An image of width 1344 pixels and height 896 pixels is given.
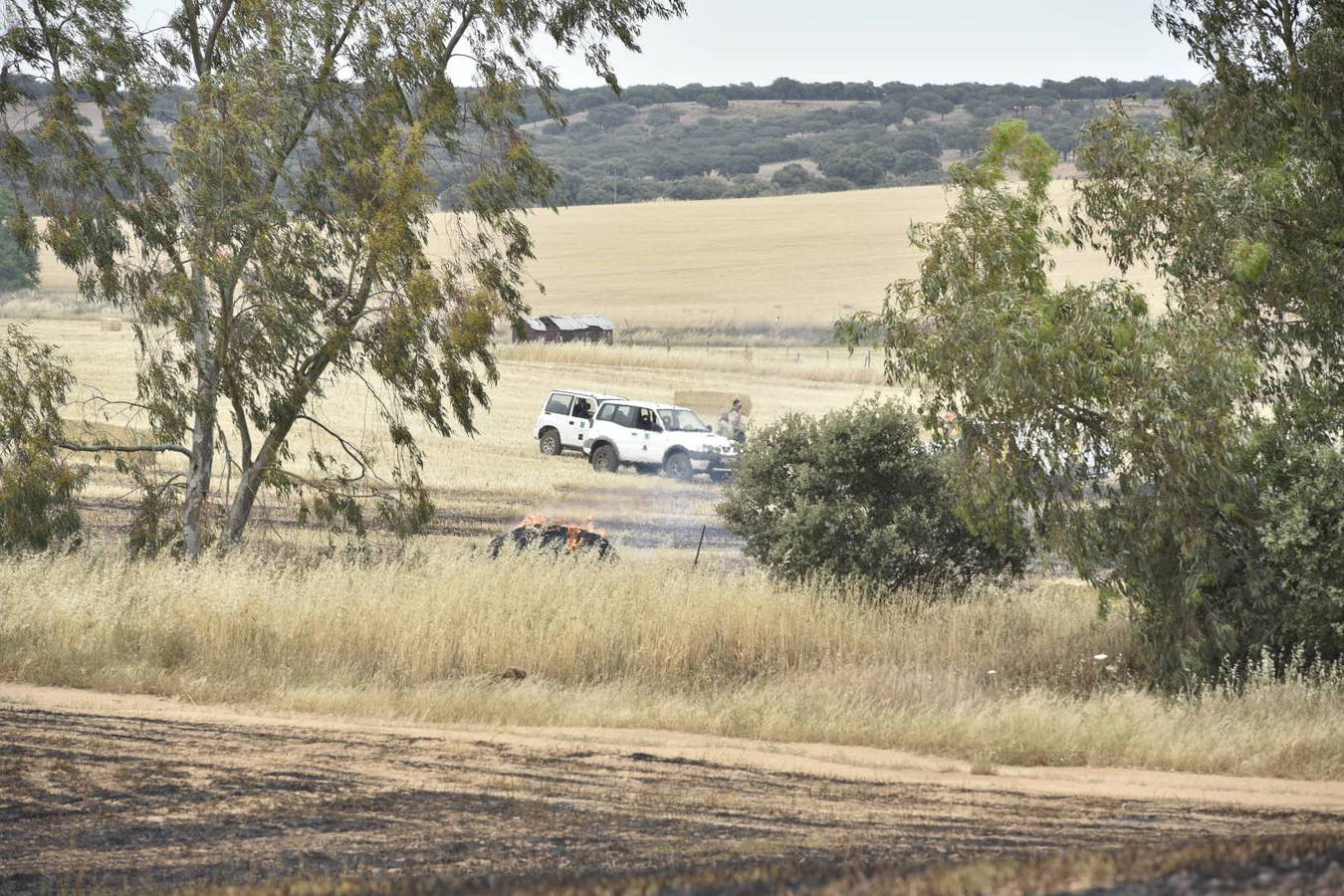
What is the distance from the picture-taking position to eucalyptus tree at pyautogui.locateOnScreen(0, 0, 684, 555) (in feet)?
57.8

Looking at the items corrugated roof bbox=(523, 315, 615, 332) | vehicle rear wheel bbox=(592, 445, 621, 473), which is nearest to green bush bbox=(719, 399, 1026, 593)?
vehicle rear wheel bbox=(592, 445, 621, 473)

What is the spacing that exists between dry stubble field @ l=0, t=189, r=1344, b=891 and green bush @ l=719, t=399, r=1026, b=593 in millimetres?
748

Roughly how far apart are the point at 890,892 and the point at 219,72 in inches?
661

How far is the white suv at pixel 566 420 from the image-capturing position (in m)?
31.9

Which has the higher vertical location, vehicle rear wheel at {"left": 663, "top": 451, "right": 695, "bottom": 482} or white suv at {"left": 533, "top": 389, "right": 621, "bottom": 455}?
white suv at {"left": 533, "top": 389, "right": 621, "bottom": 455}

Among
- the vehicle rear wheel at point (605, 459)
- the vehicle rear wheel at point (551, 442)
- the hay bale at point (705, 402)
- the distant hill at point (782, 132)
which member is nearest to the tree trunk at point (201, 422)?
the vehicle rear wheel at point (605, 459)

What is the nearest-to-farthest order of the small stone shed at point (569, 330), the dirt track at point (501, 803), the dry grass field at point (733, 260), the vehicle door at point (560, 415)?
1. the dirt track at point (501, 803)
2. the vehicle door at point (560, 415)
3. the small stone shed at point (569, 330)
4. the dry grass field at point (733, 260)

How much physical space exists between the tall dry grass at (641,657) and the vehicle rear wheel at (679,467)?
1409cm

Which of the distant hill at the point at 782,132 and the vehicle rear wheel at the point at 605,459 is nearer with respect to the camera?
the vehicle rear wheel at the point at 605,459

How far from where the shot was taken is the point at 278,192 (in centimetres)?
1866

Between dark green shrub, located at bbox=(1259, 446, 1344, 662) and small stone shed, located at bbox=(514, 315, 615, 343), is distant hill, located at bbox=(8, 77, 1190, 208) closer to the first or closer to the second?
small stone shed, located at bbox=(514, 315, 615, 343)

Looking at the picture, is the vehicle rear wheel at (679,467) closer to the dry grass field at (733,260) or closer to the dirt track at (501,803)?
the dirt track at (501,803)

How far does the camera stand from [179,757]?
8852 millimetres

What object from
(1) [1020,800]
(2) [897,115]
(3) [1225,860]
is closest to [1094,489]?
(1) [1020,800]
